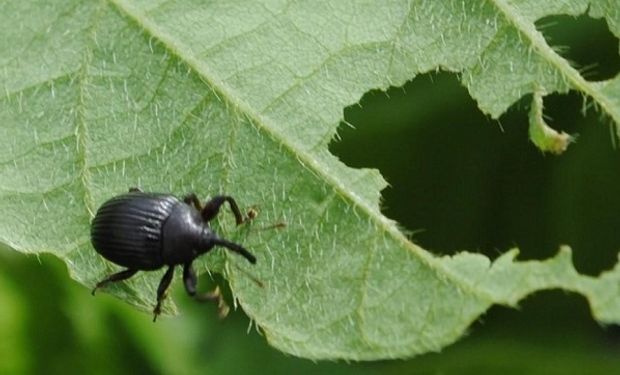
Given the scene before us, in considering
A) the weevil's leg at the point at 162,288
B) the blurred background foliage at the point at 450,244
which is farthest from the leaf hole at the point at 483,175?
the weevil's leg at the point at 162,288

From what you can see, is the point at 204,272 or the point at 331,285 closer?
the point at 331,285

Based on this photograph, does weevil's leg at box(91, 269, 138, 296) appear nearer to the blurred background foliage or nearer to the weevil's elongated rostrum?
the weevil's elongated rostrum

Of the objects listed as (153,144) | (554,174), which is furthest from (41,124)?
(554,174)

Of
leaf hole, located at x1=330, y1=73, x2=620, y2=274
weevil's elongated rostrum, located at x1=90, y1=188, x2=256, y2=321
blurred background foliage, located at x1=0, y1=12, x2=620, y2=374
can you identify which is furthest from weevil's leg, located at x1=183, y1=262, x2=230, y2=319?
leaf hole, located at x1=330, y1=73, x2=620, y2=274

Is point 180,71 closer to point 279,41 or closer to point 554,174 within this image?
point 279,41

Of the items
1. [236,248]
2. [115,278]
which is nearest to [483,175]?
[236,248]

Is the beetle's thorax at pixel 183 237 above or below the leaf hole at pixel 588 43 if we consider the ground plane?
below

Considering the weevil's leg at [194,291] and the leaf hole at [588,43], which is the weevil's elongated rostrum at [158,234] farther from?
the leaf hole at [588,43]
